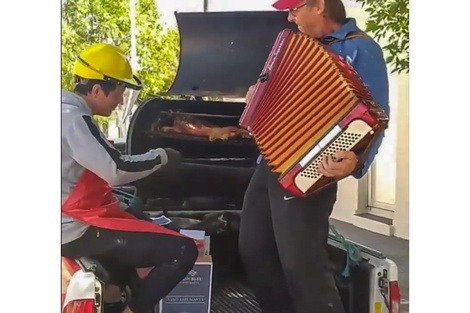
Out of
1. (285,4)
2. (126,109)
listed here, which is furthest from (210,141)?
(285,4)

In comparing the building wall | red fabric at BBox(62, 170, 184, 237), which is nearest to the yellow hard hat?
red fabric at BBox(62, 170, 184, 237)

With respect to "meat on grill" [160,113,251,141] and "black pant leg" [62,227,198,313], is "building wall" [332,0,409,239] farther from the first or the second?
"black pant leg" [62,227,198,313]

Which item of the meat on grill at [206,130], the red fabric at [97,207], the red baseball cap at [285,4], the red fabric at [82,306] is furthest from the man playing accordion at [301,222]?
the red fabric at [82,306]

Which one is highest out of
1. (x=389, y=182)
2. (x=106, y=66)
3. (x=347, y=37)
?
(x=347, y=37)

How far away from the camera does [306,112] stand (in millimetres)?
2006

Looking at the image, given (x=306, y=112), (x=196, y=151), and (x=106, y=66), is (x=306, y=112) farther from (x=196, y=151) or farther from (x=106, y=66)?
(x=106, y=66)

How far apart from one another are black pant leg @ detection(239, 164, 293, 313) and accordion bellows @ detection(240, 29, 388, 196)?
11 centimetres

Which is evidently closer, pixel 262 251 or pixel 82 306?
pixel 82 306

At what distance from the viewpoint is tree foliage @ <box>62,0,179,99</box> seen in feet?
6.66

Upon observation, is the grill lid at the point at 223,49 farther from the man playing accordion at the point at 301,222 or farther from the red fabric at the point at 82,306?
the red fabric at the point at 82,306

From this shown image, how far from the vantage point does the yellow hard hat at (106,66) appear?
2.03 metres

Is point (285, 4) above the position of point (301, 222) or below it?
above

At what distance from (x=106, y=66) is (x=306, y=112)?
633 mm
